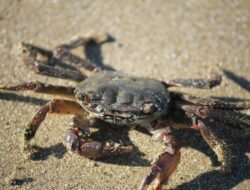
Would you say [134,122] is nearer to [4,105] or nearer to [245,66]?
[4,105]

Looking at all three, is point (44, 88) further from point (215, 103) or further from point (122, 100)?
point (215, 103)

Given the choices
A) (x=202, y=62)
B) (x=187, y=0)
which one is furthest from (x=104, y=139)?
(x=187, y=0)

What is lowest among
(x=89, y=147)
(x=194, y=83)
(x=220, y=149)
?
(x=89, y=147)

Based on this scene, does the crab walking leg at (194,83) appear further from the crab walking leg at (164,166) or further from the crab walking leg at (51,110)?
the crab walking leg at (51,110)

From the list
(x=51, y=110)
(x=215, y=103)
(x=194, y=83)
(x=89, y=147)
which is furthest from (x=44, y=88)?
(x=215, y=103)

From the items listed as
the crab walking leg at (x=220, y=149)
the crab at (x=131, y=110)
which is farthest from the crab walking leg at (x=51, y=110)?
the crab walking leg at (x=220, y=149)

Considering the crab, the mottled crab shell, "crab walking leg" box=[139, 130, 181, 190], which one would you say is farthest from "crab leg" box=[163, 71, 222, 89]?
"crab walking leg" box=[139, 130, 181, 190]

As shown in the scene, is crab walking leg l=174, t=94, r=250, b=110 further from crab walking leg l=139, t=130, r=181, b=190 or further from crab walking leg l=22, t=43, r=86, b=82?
crab walking leg l=22, t=43, r=86, b=82
